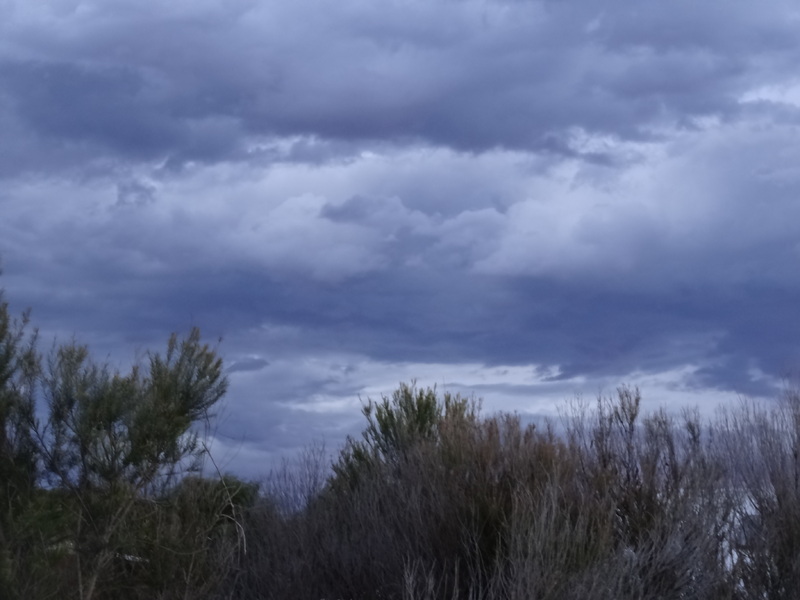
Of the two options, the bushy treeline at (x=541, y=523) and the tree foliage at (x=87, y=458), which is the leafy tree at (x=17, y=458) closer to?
the tree foliage at (x=87, y=458)

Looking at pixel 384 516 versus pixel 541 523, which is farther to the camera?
pixel 384 516

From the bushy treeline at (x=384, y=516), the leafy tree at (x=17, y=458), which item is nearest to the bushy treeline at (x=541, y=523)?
the bushy treeline at (x=384, y=516)

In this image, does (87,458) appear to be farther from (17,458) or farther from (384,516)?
(384,516)

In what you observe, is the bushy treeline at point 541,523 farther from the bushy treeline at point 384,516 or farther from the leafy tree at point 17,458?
the leafy tree at point 17,458

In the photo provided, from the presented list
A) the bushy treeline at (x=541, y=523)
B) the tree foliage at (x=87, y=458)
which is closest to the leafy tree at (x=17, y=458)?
the tree foliage at (x=87, y=458)

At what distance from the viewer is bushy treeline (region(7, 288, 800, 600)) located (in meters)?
13.6

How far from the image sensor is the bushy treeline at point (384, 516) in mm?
13617

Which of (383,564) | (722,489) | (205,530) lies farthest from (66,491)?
(722,489)

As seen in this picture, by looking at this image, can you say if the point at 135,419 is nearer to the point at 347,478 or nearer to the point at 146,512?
the point at 146,512

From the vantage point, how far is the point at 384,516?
1602 cm

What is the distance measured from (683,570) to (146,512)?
7.96 meters

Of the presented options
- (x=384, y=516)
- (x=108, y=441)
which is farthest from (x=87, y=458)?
(x=384, y=516)

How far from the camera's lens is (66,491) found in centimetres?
1405

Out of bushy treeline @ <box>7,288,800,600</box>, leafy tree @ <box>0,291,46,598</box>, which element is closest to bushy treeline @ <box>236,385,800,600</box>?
bushy treeline @ <box>7,288,800,600</box>
